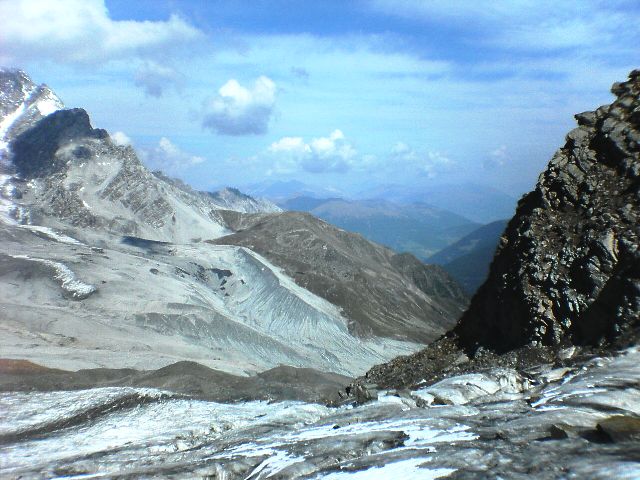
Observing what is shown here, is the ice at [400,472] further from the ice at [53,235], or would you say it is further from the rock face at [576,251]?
the ice at [53,235]

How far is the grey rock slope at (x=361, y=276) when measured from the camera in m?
103

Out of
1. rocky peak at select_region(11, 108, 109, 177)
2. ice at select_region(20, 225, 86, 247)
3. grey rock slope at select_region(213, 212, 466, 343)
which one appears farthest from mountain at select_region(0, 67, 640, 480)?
rocky peak at select_region(11, 108, 109, 177)

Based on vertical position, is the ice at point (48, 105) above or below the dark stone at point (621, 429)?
above

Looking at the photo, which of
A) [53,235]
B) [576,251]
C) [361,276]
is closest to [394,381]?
[576,251]

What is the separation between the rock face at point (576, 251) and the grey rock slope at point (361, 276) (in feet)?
203

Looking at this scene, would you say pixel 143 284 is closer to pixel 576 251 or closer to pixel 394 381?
pixel 394 381

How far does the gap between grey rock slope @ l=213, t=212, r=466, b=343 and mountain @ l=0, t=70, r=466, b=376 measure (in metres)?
0.60

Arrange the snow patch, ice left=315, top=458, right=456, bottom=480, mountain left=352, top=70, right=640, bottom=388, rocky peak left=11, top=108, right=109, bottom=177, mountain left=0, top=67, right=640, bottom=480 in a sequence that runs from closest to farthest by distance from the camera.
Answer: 1. ice left=315, top=458, right=456, bottom=480
2. mountain left=0, top=67, right=640, bottom=480
3. mountain left=352, top=70, right=640, bottom=388
4. the snow patch
5. rocky peak left=11, top=108, right=109, bottom=177

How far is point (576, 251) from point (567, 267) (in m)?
0.98

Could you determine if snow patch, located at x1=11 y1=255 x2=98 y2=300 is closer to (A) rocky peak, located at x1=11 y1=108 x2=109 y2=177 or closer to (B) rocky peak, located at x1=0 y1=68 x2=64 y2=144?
(A) rocky peak, located at x1=11 y1=108 x2=109 y2=177

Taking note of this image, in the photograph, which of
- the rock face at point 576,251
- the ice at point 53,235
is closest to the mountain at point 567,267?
the rock face at point 576,251

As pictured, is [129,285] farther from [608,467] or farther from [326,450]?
[608,467]

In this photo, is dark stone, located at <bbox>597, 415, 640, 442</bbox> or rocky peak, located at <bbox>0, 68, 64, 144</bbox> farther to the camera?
rocky peak, located at <bbox>0, 68, 64, 144</bbox>

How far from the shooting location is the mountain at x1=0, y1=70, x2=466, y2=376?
70.1 m
